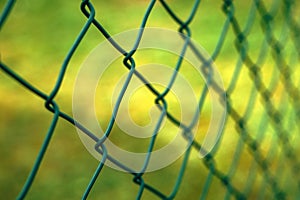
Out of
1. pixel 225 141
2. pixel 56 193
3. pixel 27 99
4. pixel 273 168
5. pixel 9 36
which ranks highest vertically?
pixel 9 36

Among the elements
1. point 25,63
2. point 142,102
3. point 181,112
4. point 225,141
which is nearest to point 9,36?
point 25,63

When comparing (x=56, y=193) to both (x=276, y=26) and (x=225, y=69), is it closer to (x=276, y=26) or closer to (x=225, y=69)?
(x=225, y=69)

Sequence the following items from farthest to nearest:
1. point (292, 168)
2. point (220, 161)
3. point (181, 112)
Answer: point (181, 112), point (220, 161), point (292, 168)

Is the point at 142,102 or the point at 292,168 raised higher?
the point at 142,102

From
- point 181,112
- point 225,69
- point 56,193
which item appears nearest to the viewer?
point 56,193

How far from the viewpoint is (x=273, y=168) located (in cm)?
231

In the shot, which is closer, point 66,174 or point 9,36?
point 66,174

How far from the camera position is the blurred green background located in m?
2.31

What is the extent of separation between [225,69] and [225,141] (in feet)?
2.10

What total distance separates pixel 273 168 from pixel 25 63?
1.50 m

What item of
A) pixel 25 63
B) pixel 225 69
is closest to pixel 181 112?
pixel 225 69

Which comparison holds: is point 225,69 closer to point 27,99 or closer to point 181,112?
point 181,112

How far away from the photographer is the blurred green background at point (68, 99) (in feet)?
7.59

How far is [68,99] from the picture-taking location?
2857 millimetres
